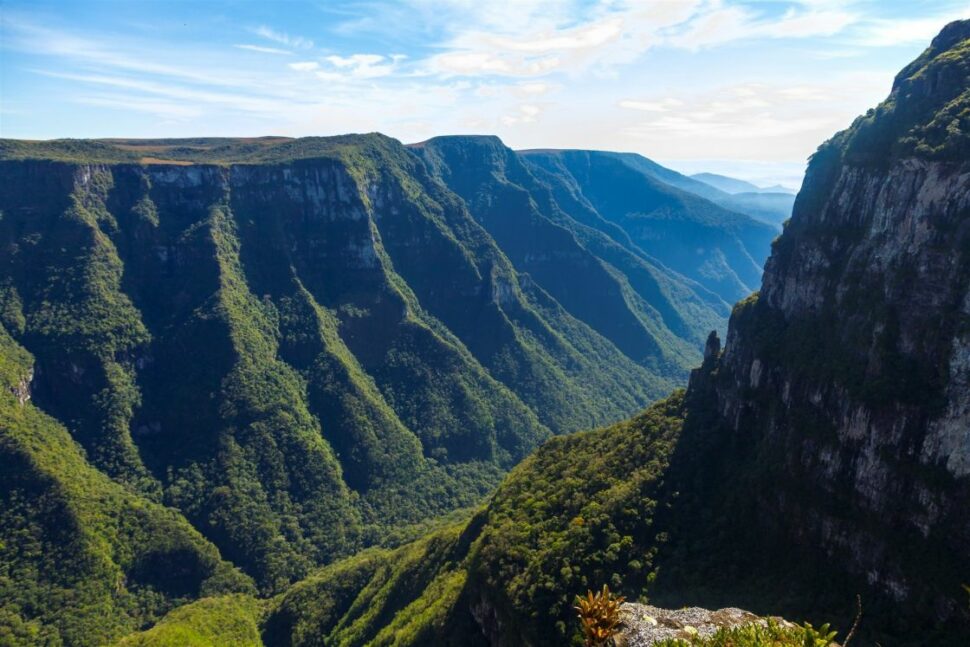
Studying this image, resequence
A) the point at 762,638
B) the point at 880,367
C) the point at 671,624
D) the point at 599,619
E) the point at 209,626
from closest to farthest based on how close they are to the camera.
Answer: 1. the point at 762,638
2. the point at 599,619
3. the point at 671,624
4. the point at 880,367
5. the point at 209,626

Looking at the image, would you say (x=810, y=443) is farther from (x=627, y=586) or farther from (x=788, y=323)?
(x=627, y=586)

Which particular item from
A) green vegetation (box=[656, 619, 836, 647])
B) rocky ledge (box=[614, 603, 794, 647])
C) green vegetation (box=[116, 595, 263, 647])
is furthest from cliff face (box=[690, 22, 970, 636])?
green vegetation (box=[116, 595, 263, 647])

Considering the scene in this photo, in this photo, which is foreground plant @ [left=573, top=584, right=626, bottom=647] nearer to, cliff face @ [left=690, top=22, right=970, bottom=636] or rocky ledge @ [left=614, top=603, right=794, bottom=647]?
rocky ledge @ [left=614, top=603, right=794, bottom=647]

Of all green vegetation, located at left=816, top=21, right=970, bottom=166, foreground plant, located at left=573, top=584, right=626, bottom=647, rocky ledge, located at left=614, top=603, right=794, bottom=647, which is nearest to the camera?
foreground plant, located at left=573, top=584, right=626, bottom=647

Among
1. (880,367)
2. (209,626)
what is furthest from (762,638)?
(209,626)

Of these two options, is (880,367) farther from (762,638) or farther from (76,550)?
(76,550)

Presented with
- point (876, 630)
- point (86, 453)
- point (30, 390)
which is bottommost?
point (86, 453)

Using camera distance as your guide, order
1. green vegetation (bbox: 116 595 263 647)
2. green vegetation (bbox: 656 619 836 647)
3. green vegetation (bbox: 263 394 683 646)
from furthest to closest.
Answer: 1. green vegetation (bbox: 116 595 263 647)
2. green vegetation (bbox: 263 394 683 646)
3. green vegetation (bbox: 656 619 836 647)

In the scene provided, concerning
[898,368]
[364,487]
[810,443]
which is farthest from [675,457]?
[364,487]
